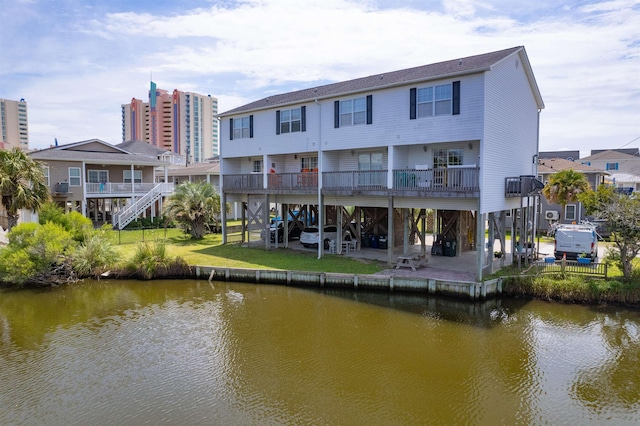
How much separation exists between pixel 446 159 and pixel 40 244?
791 inches

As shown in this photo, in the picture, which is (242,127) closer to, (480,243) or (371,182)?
(371,182)

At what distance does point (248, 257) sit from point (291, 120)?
8.53 m

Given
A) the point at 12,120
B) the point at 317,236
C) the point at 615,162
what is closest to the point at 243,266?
the point at 317,236

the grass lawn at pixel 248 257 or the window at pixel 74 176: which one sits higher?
the window at pixel 74 176

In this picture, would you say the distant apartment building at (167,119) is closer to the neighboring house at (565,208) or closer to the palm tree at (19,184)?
the palm tree at (19,184)

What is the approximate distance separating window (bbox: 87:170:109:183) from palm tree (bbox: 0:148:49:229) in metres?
11.8

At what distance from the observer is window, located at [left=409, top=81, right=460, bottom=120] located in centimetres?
1889

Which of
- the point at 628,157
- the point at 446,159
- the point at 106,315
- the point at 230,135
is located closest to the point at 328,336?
the point at 106,315

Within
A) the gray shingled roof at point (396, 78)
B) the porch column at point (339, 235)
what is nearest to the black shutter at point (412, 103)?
the gray shingled roof at point (396, 78)

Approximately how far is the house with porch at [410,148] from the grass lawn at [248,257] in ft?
4.67

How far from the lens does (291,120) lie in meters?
25.5

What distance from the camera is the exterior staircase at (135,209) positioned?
112 feet

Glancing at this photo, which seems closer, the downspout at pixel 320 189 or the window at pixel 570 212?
the downspout at pixel 320 189

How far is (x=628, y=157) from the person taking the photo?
52688 millimetres
